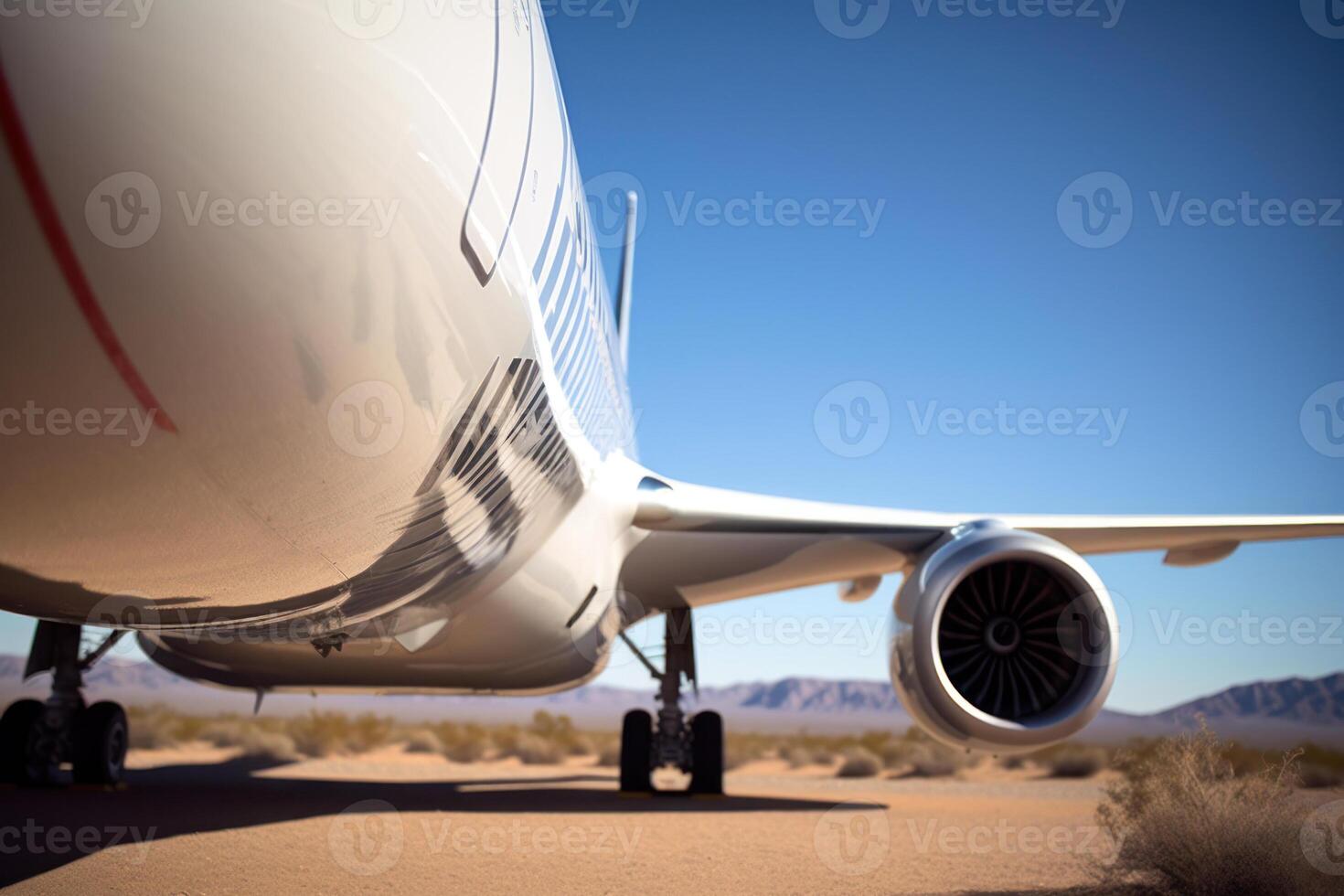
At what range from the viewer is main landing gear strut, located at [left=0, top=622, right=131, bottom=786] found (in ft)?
29.4

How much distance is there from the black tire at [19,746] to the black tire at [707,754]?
579 cm

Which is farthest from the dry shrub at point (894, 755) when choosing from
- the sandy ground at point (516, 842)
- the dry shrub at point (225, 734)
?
the dry shrub at point (225, 734)

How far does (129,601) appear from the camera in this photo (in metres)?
3.13

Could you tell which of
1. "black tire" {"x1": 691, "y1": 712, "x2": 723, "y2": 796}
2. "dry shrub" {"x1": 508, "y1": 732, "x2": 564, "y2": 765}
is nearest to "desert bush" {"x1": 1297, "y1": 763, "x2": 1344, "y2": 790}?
"black tire" {"x1": 691, "y1": 712, "x2": 723, "y2": 796}

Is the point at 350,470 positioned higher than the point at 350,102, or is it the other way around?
the point at 350,102

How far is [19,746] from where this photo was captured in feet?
29.3

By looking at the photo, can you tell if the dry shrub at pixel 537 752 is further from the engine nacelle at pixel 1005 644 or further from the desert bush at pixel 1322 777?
the engine nacelle at pixel 1005 644

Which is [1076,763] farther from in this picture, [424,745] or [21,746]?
[21,746]

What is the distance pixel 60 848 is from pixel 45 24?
216 inches

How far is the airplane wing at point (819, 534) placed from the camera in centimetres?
790

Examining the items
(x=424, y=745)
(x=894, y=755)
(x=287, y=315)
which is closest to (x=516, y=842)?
(x=287, y=315)

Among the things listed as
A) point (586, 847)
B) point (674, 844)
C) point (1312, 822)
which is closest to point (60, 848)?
point (586, 847)

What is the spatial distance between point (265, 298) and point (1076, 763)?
21.3 metres

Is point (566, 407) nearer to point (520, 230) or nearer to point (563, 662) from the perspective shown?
point (520, 230)
